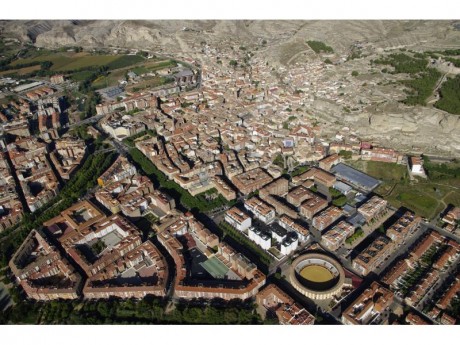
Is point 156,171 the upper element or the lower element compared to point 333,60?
lower

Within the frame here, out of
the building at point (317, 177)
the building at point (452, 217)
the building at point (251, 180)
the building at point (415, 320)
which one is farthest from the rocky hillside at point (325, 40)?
the building at point (415, 320)

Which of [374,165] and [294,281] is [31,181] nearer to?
[294,281]

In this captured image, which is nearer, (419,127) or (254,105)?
(419,127)

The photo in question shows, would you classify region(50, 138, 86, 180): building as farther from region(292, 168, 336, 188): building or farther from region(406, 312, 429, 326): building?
region(406, 312, 429, 326): building

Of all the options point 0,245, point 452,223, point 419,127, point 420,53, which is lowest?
point 0,245

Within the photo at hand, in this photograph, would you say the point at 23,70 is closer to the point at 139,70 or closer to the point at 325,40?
the point at 139,70

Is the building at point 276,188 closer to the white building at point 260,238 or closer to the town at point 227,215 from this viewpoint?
the town at point 227,215

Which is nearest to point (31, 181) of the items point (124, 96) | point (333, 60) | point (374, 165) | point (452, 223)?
point (124, 96)

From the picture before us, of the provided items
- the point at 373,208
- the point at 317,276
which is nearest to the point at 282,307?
the point at 317,276
